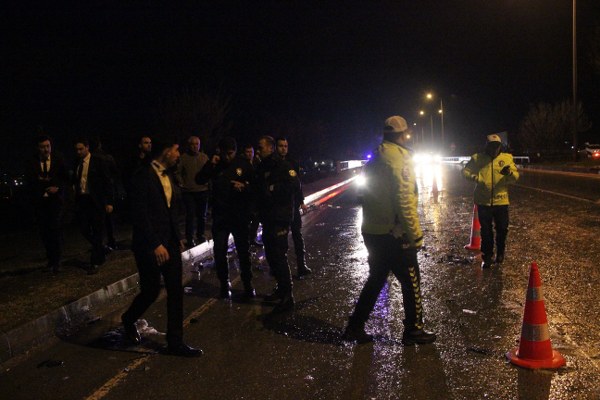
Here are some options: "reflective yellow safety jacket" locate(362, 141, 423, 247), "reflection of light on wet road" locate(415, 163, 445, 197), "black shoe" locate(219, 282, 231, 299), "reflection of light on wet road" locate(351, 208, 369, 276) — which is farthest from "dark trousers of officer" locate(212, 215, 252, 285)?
"reflection of light on wet road" locate(415, 163, 445, 197)

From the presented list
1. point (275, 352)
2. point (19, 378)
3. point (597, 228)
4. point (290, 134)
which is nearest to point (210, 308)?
point (275, 352)

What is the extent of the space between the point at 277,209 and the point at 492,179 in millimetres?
3411

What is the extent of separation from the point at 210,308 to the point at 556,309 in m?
3.89

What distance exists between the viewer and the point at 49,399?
4113mm

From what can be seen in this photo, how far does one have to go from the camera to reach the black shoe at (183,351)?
4875mm

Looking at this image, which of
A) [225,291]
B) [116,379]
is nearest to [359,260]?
[225,291]

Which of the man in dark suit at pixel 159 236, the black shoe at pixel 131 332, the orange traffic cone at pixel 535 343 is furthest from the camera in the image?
the black shoe at pixel 131 332

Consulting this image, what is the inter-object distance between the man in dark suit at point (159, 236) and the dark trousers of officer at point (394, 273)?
162cm

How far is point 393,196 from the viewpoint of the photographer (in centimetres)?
470

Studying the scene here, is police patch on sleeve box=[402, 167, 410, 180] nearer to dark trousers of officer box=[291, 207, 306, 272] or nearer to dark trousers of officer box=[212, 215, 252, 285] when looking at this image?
dark trousers of officer box=[212, 215, 252, 285]

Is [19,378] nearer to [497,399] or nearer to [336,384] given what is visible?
[336,384]

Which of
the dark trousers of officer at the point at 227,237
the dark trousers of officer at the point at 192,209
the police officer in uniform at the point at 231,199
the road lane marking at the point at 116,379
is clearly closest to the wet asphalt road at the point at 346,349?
the road lane marking at the point at 116,379

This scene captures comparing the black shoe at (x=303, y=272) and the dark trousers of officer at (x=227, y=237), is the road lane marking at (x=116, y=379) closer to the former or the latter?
the dark trousers of officer at (x=227, y=237)

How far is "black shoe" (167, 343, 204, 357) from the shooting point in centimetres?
488
